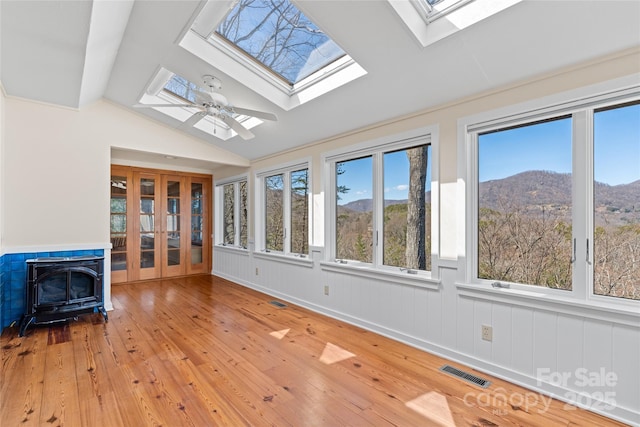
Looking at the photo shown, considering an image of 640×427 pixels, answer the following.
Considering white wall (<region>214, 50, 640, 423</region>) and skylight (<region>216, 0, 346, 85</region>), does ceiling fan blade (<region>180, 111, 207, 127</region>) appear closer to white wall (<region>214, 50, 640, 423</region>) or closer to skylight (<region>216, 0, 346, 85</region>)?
skylight (<region>216, 0, 346, 85</region>)

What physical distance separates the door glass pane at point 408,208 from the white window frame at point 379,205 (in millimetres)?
68

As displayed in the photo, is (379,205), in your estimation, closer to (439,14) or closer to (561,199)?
(561,199)

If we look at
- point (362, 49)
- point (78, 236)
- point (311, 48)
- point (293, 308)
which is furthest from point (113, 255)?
point (362, 49)

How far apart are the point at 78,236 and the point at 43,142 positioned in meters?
1.19

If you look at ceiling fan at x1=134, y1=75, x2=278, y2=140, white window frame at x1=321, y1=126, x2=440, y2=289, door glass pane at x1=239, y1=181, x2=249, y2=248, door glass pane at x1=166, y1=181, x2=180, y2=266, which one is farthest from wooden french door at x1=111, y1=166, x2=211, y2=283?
white window frame at x1=321, y1=126, x2=440, y2=289

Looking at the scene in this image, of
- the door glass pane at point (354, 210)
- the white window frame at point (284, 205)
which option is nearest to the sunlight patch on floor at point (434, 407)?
the door glass pane at point (354, 210)

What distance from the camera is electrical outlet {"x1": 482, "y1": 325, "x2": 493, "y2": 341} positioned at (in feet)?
8.14

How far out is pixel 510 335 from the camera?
2381 mm

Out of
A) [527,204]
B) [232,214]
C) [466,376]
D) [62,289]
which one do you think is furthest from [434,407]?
[232,214]

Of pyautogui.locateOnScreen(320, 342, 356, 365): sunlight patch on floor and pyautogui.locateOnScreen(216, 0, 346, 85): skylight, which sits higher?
pyautogui.locateOnScreen(216, 0, 346, 85): skylight

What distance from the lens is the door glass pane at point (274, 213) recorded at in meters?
5.04

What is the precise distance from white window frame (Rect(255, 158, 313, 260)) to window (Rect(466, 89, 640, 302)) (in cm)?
223

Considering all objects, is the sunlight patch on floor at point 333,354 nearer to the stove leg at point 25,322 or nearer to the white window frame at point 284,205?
the white window frame at point 284,205

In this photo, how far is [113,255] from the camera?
5.76m
